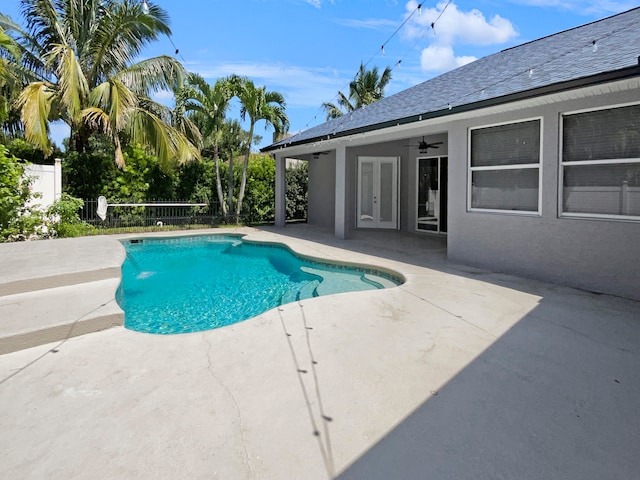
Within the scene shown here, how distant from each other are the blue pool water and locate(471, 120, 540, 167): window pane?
10.3 ft

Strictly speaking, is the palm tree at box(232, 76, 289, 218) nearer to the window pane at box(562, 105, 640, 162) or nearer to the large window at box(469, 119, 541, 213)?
the large window at box(469, 119, 541, 213)

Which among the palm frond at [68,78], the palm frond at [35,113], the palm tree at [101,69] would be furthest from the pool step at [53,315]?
the palm frond at [68,78]

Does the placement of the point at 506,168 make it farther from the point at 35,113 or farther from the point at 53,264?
the point at 35,113

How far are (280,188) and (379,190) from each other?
13.6 ft

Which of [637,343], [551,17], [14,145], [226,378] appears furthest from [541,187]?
[14,145]

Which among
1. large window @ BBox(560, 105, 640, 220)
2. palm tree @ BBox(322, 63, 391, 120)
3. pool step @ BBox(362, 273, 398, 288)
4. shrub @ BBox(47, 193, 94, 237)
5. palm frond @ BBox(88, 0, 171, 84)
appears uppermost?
palm tree @ BBox(322, 63, 391, 120)

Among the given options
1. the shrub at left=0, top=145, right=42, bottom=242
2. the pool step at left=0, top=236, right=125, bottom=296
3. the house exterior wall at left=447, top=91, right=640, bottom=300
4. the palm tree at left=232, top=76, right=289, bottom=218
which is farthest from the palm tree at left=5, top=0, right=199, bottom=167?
the house exterior wall at left=447, top=91, right=640, bottom=300

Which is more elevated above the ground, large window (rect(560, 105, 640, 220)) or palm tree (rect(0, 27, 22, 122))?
palm tree (rect(0, 27, 22, 122))

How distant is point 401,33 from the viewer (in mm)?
8547

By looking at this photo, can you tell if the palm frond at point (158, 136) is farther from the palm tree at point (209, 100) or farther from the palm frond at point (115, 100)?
the palm tree at point (209, 100)

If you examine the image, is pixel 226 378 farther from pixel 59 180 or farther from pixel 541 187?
pixel 59 180

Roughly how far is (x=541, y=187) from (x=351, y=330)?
4767 mm

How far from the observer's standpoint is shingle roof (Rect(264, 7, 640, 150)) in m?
6.47

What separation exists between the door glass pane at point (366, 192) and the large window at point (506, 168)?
7021 millimetres
